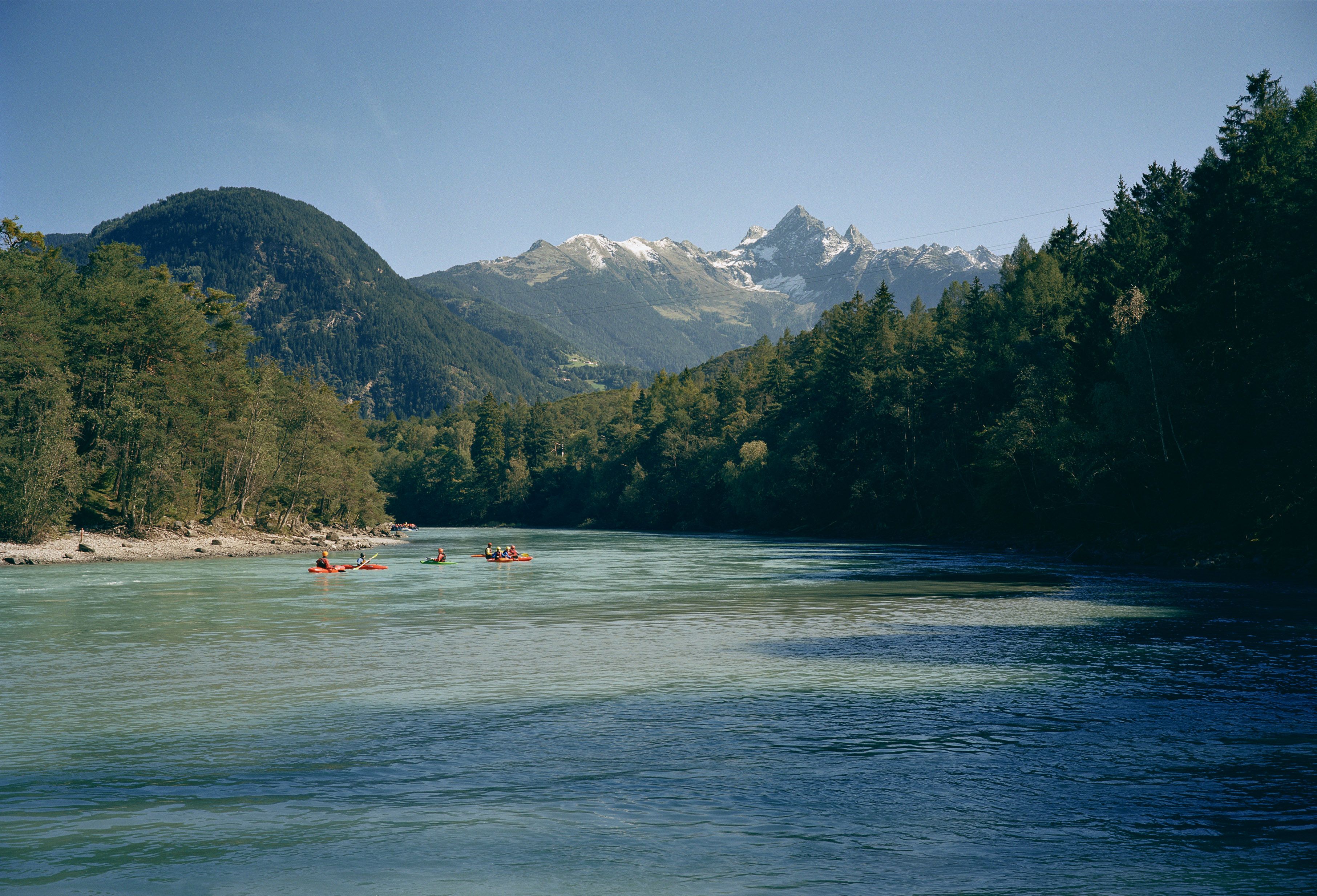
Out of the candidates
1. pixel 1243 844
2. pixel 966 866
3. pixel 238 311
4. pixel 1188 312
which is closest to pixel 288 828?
pixel 966 866

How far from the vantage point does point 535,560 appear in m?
68.4

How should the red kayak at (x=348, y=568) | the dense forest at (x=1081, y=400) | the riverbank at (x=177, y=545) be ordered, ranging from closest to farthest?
the dense forest at (x=1081, y=400) < the red kayak at (x=348, y=568) < the riverbank at (x=177, y=545)

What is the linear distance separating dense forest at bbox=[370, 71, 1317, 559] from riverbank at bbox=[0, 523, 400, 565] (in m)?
51.1

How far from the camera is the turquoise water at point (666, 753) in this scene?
9.98m

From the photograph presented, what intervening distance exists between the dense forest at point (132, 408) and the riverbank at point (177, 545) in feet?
4.87

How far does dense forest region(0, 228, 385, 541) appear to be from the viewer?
2317 inches

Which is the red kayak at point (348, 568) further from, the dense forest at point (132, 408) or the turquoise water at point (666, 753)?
the turquoise water at point (666, 753)

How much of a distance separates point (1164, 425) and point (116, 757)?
2123 inches

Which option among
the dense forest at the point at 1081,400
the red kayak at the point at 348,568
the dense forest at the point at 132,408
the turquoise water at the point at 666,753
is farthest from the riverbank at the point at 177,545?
the dense forest at the point at 1081,400

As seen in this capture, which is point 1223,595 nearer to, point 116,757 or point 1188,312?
point 1188,312

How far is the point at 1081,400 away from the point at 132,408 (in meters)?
67.3

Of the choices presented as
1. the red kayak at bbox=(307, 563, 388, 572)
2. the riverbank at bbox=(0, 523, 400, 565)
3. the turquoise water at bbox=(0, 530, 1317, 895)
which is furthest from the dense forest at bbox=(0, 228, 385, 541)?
the turquoise water at bbox=(0, 530, 1317, 895)

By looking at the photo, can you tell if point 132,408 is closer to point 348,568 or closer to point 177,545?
point 177,545

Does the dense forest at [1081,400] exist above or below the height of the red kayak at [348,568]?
above
